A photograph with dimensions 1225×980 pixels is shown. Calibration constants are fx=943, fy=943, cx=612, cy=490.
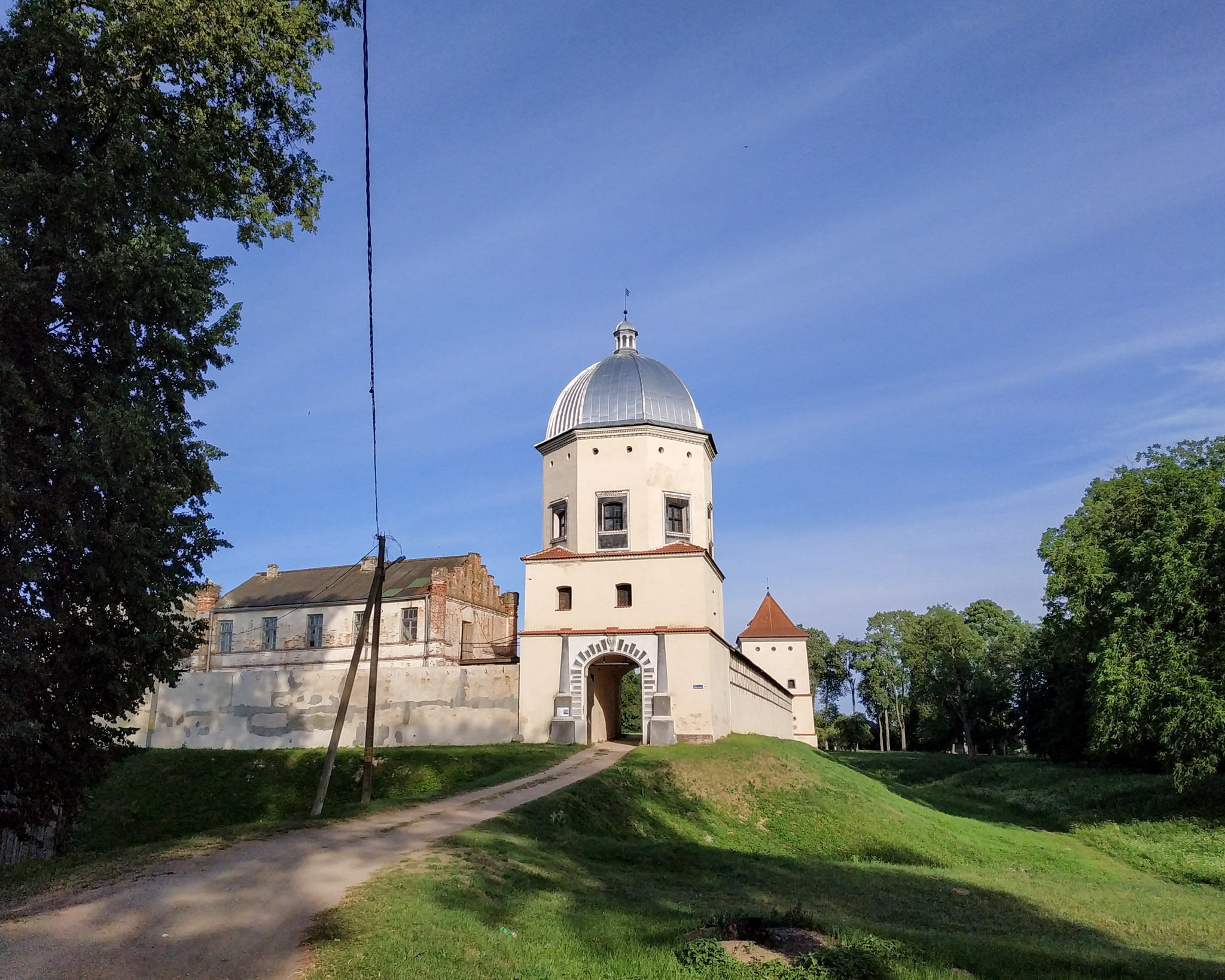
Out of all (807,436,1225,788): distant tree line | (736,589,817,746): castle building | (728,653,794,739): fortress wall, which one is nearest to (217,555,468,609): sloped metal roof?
(728,653,794,739): fortress wall

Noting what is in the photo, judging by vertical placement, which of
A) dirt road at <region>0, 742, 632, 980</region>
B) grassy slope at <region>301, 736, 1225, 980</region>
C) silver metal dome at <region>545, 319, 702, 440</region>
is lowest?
grassy slope at <region>301, 736, 1225, 980</region>

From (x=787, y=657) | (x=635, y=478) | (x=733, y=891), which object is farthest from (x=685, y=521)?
(x=787, y=657)

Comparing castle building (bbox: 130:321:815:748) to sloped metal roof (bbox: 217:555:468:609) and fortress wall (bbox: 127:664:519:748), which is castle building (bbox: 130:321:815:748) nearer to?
fortress wall (bbox: 127:664:519:748)

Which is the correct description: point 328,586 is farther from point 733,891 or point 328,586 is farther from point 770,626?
point 733,891

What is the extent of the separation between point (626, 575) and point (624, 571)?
0.45 ft

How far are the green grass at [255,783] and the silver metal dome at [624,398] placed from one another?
39.5 feet

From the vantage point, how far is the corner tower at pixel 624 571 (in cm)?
3081

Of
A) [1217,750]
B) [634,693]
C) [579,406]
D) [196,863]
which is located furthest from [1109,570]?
[634,693]

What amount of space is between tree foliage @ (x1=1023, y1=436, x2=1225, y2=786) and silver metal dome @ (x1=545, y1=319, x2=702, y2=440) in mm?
15313

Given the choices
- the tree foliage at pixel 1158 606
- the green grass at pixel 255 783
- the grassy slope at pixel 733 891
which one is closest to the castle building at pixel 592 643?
the green grass at pixel 255 783

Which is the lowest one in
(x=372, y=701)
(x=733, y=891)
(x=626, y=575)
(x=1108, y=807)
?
(x=1108, y=807)

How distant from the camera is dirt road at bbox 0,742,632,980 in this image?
8.46 meters

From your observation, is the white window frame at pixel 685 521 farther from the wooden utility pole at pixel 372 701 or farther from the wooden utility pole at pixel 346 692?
the wooden utility pole at pixel 372 701

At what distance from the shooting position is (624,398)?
114ft
